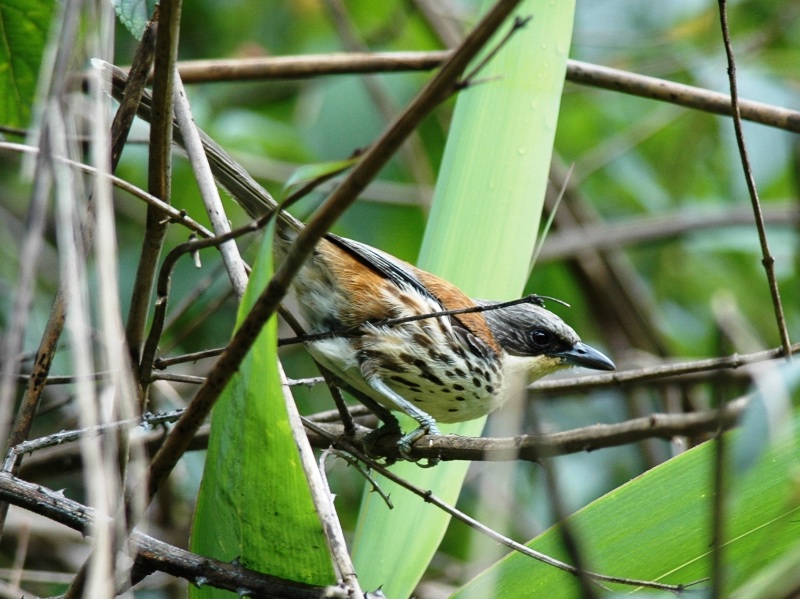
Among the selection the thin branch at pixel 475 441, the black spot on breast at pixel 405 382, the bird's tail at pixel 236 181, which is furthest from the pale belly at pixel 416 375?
the bird's tail at pixel 236 181

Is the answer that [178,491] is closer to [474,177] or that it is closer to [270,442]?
[474,177]

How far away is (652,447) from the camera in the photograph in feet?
15.0

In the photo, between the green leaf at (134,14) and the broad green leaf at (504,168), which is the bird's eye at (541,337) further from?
the green leaf at (134,14)

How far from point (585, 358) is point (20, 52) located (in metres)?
2.41

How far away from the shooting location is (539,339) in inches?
151

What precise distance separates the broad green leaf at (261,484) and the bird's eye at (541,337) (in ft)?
7.43

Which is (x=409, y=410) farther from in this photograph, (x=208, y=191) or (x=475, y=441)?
(x=208, y=191)

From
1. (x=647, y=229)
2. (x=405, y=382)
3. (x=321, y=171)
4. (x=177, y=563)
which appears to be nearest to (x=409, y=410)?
(x=405, y=382)

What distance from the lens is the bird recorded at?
121 inches

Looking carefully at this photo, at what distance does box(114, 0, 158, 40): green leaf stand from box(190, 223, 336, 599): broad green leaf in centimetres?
97

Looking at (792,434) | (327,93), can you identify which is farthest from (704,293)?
(792,434)

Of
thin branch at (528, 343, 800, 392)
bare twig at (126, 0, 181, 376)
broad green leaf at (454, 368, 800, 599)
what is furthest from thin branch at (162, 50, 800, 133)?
broad green leaf at (454, 368, 800, 599)

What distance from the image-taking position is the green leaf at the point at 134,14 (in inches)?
85.8

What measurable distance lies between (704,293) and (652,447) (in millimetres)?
1957
